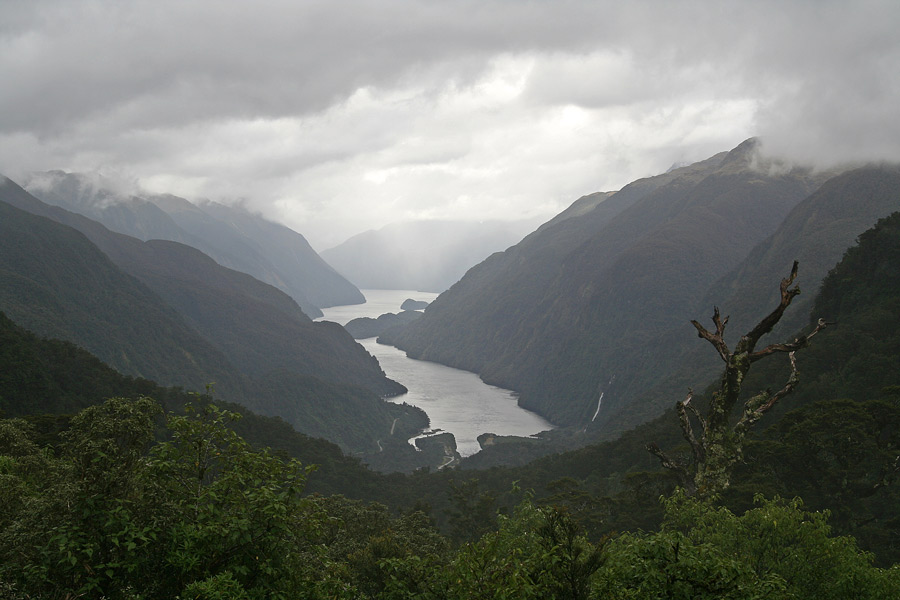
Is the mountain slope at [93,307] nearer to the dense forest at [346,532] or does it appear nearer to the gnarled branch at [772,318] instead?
the dense forest at [346,532]

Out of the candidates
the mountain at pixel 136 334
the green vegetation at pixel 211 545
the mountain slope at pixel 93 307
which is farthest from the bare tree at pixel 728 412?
the mountain at pixel 136 334

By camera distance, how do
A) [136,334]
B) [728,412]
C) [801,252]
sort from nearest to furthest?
[728,412], [801,252], [136,334]

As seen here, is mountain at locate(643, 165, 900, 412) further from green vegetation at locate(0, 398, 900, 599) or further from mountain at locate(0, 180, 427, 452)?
green vegetation at locate(0, 398, 900, 599)

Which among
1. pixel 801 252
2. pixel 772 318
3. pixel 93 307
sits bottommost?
pixel 772 318

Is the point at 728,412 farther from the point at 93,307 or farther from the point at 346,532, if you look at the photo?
the point at 93,307

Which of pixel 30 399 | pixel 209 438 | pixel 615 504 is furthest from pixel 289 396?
pixel 209 438

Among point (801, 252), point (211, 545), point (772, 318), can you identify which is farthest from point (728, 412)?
point (801, 252)

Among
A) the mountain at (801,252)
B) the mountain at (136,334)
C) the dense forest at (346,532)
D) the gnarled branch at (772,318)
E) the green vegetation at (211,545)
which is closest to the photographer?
the green vegetation at (211,545)

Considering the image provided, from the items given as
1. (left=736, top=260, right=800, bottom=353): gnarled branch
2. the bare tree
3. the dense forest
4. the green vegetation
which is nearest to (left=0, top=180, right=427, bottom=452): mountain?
the dense forest

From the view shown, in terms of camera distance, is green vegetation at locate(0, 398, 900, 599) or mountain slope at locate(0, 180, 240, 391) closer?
green vegetation at locate(0, 398, 900, 599)

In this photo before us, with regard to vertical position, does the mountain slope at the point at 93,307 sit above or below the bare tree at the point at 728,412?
above

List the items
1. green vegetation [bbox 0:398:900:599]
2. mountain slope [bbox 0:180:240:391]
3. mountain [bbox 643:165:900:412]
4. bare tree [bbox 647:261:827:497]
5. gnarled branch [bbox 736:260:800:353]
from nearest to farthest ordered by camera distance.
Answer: green vegetation [bbox 0:398:900:599] < gnarled branch [bbox 736:260:800:353] < bare tree [bbox 647:261:827:497] < mountain slope [bbox 0:180:240:391] < mountain [bbox 643:165:900:412]
